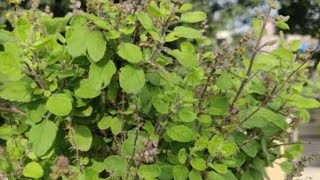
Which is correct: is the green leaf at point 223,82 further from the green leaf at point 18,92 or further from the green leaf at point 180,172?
the green leaf at point 18,92

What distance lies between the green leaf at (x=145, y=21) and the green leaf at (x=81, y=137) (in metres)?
0.33

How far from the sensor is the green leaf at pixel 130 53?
4.67ft

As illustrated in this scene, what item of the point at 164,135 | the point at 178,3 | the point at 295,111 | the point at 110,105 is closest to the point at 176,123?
the point at 164,135

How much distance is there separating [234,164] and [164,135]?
0.23 meters

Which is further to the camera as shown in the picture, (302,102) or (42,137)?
(302,102)

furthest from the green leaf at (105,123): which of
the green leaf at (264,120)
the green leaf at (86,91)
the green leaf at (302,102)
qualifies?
the green leaf at (302,102)

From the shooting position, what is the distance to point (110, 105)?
62.9 inches

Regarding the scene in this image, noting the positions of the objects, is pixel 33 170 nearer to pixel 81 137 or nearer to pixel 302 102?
pixel 81 137

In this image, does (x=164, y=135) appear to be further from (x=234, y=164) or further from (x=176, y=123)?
(x=234, y=164)

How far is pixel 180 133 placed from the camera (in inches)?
60.5

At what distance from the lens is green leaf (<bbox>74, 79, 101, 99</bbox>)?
4.81ft

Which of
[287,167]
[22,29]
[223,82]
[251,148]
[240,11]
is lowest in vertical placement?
[240,11]

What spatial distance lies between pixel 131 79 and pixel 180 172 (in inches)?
11.8

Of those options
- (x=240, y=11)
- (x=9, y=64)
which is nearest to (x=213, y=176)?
(x=9, y=64)
